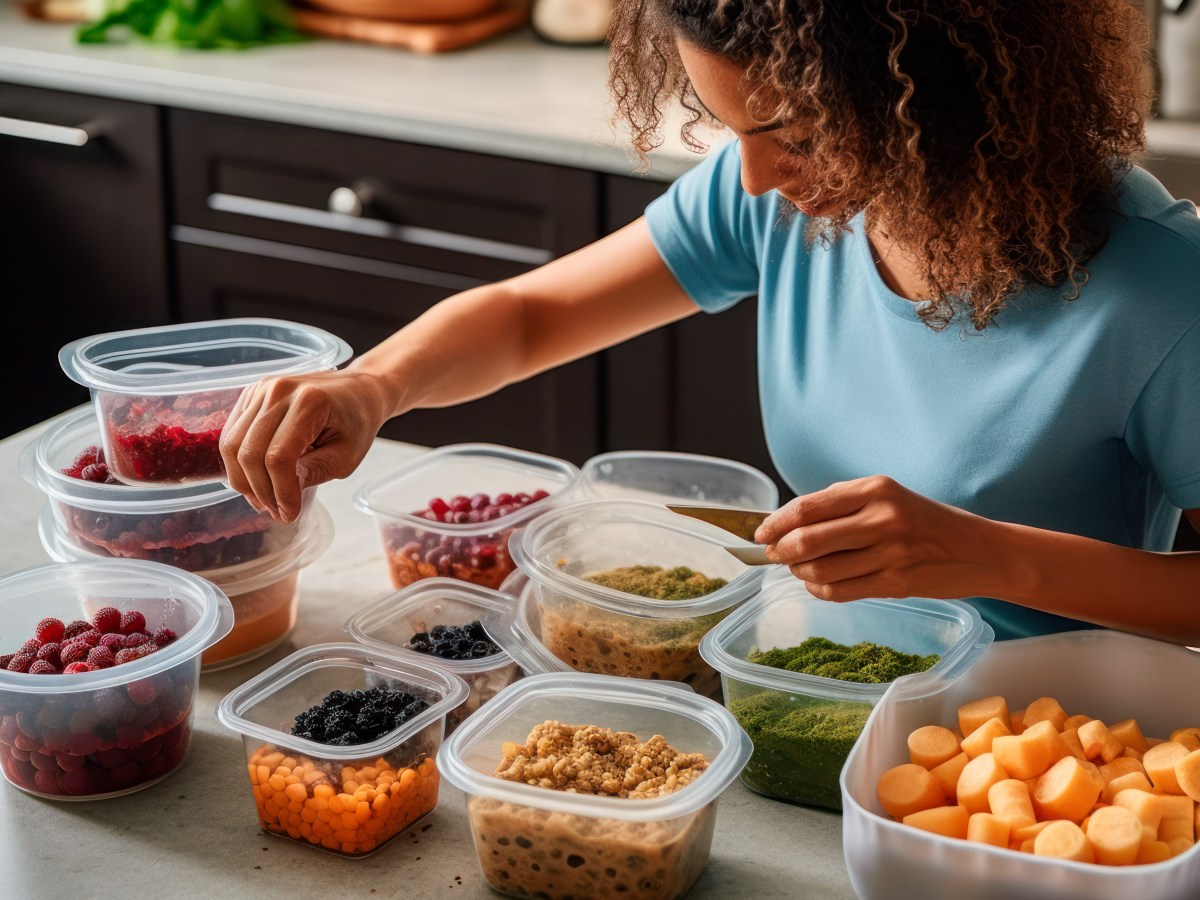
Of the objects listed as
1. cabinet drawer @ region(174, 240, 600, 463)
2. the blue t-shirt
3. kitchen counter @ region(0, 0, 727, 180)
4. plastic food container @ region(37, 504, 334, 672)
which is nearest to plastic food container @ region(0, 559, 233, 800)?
plastic food container @ region(37, 504, 334, 672)

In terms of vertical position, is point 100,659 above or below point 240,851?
above

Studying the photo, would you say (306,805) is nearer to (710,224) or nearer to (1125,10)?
(710,224)

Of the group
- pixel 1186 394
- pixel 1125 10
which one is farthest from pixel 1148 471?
pixel 1125 10

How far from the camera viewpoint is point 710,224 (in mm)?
1603

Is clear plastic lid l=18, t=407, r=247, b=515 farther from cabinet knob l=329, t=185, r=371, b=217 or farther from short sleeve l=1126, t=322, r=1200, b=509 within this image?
cabinet knob l=329, t=185, r=371, b=217

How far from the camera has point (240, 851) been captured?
110 centimetres

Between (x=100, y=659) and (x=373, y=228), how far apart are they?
1.65 metres

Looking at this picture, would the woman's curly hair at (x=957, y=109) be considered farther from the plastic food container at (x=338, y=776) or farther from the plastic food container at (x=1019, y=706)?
the plastic food container at (x=338, y=776)

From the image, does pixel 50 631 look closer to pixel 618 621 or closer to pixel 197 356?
pixel 197 356

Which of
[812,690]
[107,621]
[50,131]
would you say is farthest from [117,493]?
[50,131]

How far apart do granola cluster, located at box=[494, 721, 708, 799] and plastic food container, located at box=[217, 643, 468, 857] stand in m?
0.08

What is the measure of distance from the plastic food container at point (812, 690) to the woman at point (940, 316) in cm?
5

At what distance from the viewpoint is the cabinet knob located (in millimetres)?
2652

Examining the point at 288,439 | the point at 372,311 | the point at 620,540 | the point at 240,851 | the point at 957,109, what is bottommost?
the point at 372,311
